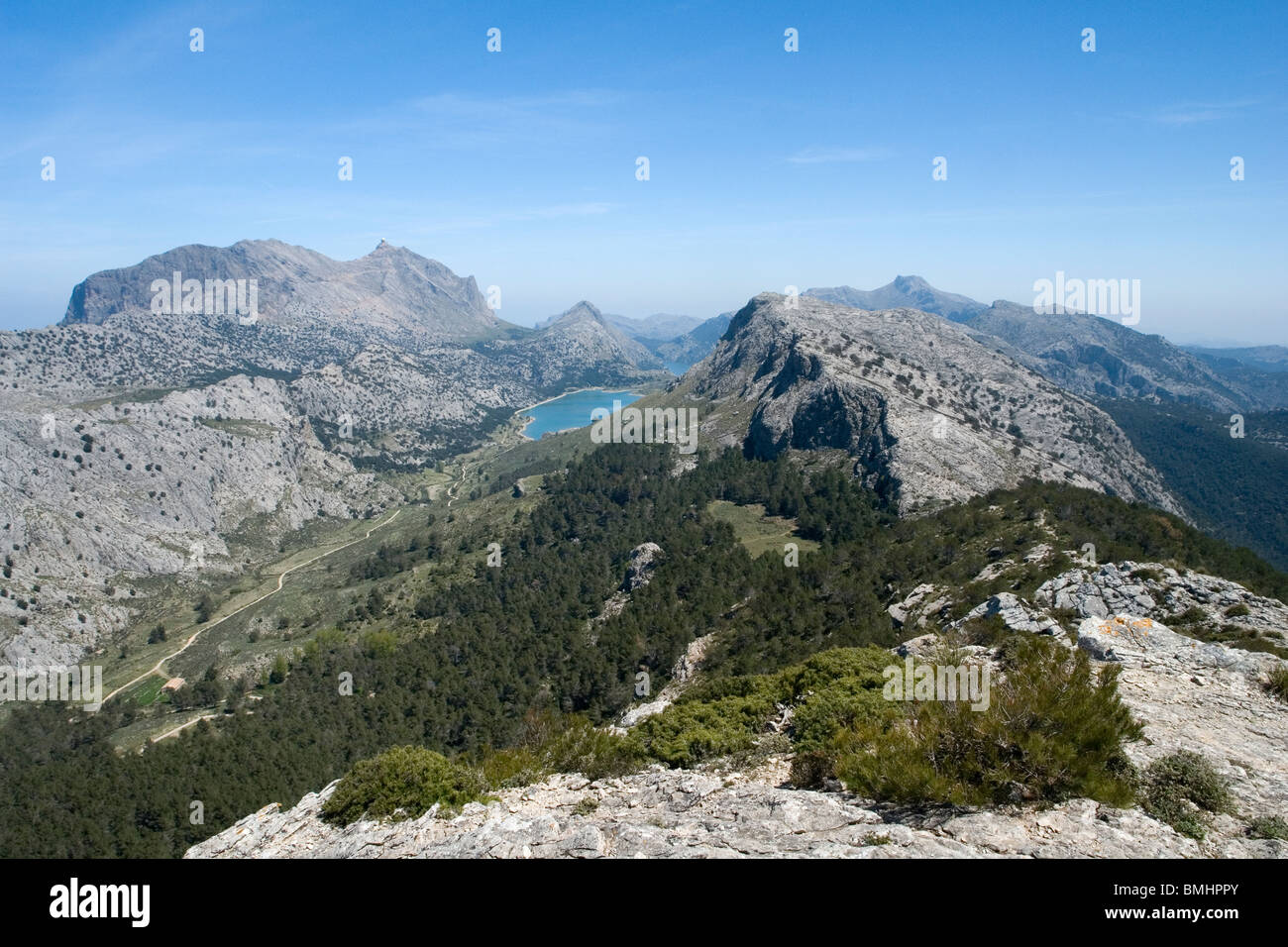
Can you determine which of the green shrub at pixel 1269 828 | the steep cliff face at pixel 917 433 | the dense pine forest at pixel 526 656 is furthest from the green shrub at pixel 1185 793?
the steep cliff face at pixel 917 433

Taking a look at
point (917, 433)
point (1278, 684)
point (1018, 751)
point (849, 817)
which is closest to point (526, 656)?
point (849, 817)

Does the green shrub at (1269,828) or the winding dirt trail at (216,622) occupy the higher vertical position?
the green shrub at (1269,828)

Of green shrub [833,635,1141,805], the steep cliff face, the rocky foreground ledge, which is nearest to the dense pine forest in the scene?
the steep cliff face

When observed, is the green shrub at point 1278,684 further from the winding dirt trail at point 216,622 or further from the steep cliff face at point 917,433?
the winding dirt trail at point 216,622

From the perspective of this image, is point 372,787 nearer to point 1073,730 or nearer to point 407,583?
point 1073,730

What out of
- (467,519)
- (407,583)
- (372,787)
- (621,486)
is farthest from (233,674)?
(372,787)
